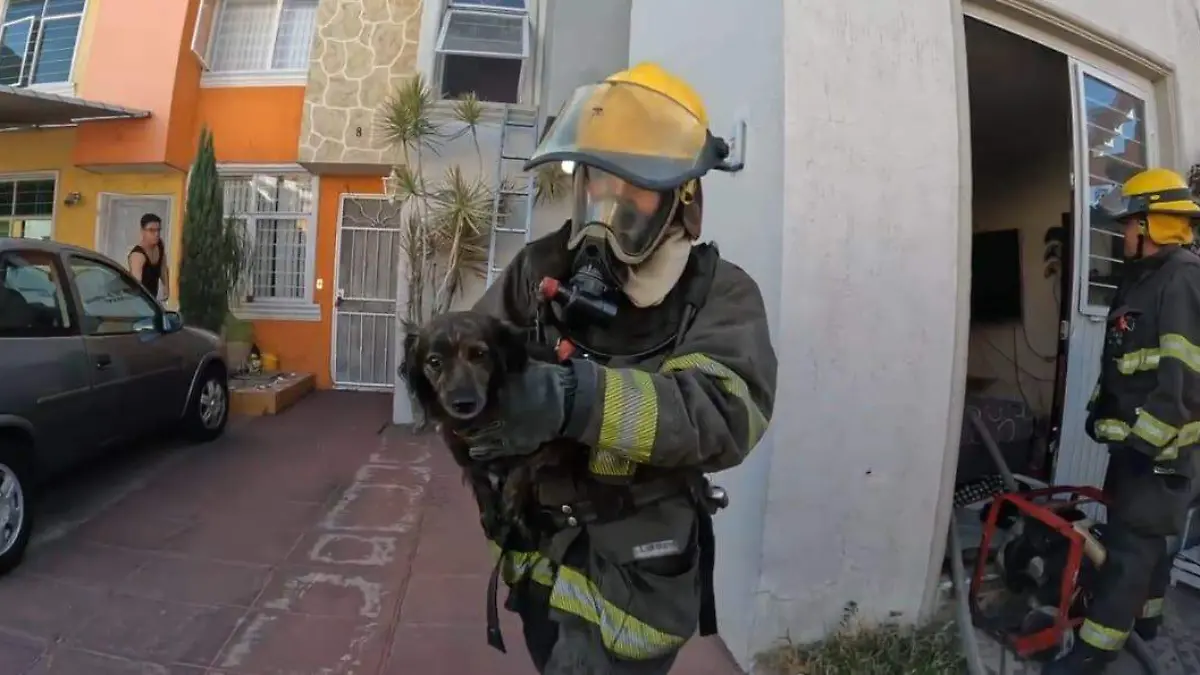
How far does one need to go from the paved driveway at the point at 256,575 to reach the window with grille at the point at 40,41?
6.56 meters

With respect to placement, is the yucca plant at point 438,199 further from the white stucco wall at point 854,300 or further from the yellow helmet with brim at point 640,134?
the yellow helmet with brim at point 640,134

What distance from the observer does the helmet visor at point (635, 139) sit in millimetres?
1399

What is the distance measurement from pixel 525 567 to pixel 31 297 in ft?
12.7

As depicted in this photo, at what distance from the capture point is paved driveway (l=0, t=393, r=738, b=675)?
300 cm

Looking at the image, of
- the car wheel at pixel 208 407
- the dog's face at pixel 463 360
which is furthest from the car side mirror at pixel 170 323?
the dog's face at pixel 463 360

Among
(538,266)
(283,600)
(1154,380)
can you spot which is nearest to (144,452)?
(283,600)

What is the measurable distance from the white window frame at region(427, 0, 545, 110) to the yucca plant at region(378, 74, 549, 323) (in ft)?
1.05

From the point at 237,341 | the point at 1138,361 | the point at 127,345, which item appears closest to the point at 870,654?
the point at 1138,361

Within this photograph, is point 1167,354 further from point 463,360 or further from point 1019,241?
point 1019,241

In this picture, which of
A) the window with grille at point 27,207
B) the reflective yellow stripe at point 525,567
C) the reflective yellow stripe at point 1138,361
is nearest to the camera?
the reflective yellow stripe at point 525,567

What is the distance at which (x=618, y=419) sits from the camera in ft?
3.87

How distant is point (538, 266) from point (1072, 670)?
2.65m

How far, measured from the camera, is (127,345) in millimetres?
4766

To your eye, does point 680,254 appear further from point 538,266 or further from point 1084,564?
point 1084,564
